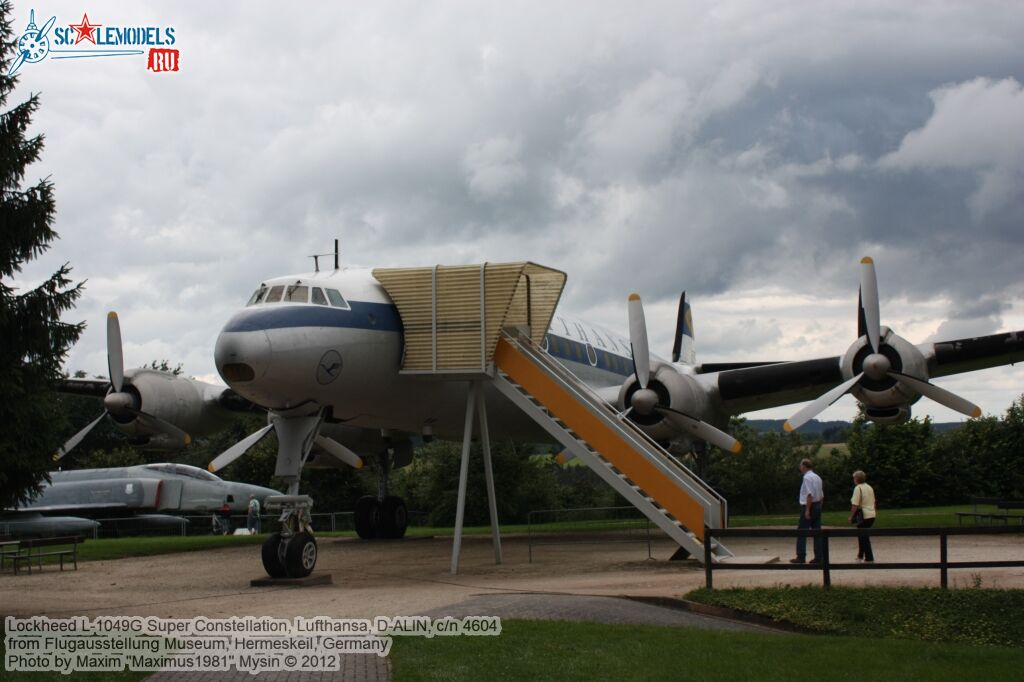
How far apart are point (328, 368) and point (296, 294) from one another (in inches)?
57.1

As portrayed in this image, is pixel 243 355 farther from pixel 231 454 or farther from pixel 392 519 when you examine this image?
pixel 392 519

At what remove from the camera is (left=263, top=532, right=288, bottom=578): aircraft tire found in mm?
15914

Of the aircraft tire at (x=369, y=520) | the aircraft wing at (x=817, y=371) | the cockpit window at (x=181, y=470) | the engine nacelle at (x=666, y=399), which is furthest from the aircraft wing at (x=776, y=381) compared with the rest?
the cockpit window at (x=181, y=470)

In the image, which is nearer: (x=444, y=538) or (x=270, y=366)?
(x=270, y=366)

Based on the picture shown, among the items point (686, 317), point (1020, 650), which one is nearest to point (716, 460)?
point (686, 317)

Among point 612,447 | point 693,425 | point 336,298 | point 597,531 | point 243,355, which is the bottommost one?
point 597,531

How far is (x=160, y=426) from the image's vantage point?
2230 cm

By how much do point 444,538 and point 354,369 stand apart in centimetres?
1135

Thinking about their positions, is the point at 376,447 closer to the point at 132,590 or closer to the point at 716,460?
the point at 132,590

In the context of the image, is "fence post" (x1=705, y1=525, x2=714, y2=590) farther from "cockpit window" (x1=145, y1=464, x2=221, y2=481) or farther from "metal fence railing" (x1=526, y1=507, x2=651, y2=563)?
"cockpit window" (x1=145, y1=464, x2=221, y2=481)

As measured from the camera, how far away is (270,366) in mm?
16062

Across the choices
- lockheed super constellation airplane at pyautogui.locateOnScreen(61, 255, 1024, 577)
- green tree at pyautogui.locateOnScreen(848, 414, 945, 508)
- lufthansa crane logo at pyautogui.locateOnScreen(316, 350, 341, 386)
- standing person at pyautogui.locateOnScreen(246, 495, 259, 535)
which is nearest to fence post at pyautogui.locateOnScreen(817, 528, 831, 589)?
lockheed super constellation airplane at pyautogui.locateOnScreen(61, 255, 1024, 577)

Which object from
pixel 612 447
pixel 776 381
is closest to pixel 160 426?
pixel 612 447

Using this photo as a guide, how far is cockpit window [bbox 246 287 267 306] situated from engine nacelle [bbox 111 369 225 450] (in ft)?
20.0
